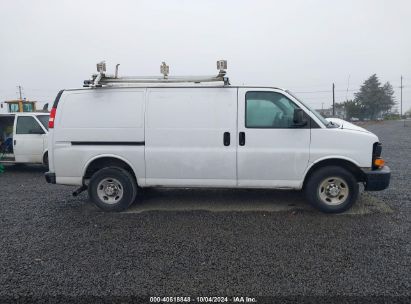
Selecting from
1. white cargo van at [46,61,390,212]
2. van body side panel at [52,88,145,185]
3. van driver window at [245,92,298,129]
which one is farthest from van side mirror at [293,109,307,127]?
van body side panel at [52,88,145,185]

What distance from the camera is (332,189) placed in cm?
521

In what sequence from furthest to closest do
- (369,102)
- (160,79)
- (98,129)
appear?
(369,102)
(160,79)
(98,129)

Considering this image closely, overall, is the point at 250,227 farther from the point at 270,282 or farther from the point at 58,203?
the point at 58,203

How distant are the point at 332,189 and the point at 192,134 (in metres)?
2.51

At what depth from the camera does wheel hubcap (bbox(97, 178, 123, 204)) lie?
5562 mm

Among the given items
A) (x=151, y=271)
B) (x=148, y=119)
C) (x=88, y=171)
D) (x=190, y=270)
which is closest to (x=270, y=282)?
(x=190, y=270)

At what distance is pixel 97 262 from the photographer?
367 cm

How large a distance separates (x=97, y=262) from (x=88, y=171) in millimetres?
2350

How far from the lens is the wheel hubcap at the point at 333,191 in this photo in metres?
5.20

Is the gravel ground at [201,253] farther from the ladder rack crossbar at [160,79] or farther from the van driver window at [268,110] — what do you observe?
the ladder rack crossbar at [160,79]

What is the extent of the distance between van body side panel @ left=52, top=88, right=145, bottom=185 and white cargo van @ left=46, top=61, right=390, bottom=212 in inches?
0.7

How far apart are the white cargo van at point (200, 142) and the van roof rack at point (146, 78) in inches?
0.7

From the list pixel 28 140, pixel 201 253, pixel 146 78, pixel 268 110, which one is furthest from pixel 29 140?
pixel 201 253

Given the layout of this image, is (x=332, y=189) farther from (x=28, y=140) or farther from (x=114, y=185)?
(x=28, y=140)
